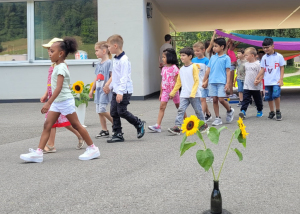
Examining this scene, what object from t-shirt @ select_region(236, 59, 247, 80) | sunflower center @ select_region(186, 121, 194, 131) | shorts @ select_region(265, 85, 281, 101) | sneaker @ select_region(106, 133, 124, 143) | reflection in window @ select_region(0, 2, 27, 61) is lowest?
sneaker @ select_region(106, 133, 124, 143)

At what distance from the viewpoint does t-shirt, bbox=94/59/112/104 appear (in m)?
7.66

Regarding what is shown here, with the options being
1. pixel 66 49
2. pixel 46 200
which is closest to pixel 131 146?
pixel 66 49

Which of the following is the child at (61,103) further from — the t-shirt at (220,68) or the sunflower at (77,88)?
the t-shirt at (220,68)

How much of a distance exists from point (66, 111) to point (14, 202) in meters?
2.06

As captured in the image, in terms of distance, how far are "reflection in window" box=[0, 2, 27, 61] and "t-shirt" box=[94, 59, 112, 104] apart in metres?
9.58

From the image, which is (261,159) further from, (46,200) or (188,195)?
(46,200)

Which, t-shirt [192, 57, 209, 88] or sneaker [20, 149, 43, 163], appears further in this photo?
t-shirt [192, 57, 209, 88]

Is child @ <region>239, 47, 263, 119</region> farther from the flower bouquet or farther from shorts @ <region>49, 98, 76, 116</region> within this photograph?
the flower bouquet

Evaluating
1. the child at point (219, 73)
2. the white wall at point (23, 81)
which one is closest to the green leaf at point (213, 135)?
Result: the child at point (219, 73)

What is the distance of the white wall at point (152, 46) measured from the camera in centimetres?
1614

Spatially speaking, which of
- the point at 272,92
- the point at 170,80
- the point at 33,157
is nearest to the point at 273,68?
the point at 272,92

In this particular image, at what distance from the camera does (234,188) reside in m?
4.23

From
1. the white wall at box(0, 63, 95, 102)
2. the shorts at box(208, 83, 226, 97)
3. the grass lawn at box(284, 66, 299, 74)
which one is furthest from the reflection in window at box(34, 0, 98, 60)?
the grass lawn at box(284, 66, 299, 74)

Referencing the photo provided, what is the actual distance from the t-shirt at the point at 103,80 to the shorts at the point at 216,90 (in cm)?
233
